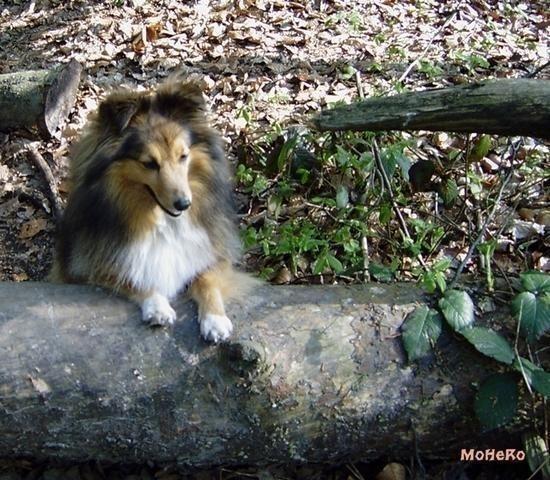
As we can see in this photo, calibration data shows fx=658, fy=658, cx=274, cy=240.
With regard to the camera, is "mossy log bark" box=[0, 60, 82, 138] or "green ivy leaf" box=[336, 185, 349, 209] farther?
"mossy log bark" box=[0, 60, 82, 138]

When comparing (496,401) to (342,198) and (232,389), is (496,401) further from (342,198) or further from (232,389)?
(342,198)

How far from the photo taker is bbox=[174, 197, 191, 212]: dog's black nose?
2.88m

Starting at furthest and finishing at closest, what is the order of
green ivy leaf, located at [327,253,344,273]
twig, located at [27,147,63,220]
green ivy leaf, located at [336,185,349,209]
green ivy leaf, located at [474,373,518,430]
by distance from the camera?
twig, located at [27,147,63,220], green ivy leaf, located at [336,185,349,209], green ivy leaf, located at [327,253,344,273], green ivy leaf, located at [474,373,518,430]

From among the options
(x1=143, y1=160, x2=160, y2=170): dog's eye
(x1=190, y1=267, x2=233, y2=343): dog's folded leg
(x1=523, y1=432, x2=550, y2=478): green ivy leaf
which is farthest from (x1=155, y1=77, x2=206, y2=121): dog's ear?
(x1=523, y1=432, x2=550, y2=478): green ivy leaf

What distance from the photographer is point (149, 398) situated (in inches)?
106

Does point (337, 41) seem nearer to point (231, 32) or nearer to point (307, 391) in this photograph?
point (231, 32)

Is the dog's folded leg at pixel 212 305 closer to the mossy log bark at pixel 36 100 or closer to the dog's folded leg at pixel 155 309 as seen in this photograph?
the dog's folded leg at pixel 155 309

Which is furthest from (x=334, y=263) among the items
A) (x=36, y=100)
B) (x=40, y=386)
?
(x=36, y=100)

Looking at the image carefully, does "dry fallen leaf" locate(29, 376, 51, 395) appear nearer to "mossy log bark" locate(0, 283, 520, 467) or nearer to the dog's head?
"mossy log bark" locate(0, 283, 520, 467)

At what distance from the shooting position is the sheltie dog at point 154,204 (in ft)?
9.53

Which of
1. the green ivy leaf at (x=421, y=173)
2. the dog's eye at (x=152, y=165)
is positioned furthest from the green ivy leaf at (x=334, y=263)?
the dog's eye at (x=152, y=165)

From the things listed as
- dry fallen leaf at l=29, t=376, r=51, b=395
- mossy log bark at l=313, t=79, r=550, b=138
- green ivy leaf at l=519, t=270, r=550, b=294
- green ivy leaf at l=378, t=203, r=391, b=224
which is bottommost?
green ivy leaf at l=378, t=203, r=391, b=224

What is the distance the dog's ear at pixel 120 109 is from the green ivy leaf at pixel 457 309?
1.58 m

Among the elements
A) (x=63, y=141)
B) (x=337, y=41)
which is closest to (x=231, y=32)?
(x=337, y=41)
